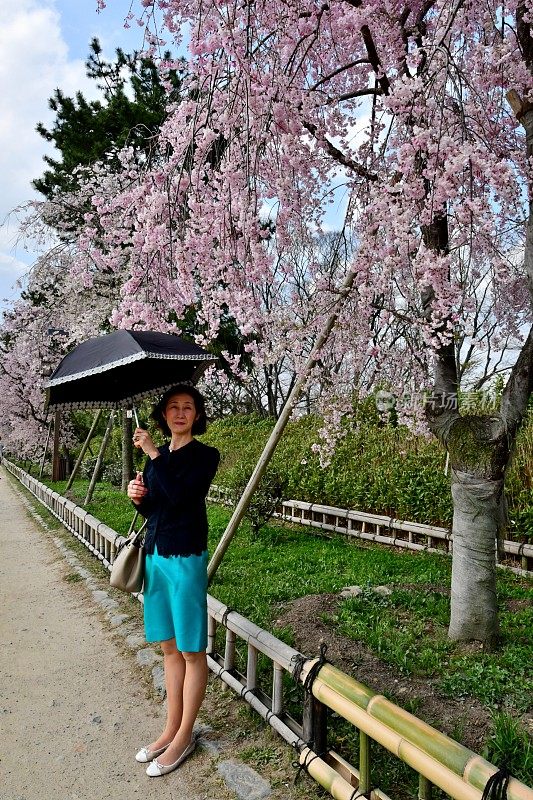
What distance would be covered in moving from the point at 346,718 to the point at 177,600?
915mm

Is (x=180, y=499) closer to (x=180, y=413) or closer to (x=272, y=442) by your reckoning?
(x=180, y=413)

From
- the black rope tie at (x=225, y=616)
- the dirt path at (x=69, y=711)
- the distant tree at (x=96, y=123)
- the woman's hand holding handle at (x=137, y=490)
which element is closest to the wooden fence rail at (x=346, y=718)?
the black rope tie at (x=225, y=616)

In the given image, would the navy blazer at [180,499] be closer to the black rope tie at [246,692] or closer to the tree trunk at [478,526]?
the black rope tie at [246,692]

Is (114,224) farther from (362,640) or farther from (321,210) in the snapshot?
(362,640)

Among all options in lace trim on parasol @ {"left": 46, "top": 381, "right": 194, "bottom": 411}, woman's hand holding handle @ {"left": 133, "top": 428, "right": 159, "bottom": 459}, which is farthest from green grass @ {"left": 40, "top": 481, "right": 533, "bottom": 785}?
lace trim on parasol @ {"left": 46, "top": 381, "right": 194, "bottom": 411}

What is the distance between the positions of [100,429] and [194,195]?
62.8 feet

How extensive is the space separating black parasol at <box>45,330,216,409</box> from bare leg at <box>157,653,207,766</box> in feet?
4.77

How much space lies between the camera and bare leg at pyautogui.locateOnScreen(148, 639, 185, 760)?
2.71 m

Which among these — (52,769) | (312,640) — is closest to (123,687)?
(52,769)

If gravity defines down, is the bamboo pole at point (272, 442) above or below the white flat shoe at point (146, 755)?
above

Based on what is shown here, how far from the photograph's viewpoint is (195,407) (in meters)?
2.84

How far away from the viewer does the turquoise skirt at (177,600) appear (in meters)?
2.60

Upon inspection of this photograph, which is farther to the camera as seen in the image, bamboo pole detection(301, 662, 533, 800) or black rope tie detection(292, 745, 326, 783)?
black rope tie detection(292, 745, 326, 783)

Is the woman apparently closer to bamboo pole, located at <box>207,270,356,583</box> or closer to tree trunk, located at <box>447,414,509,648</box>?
bamboo pole, located at <box>207,270,356,583</box>
